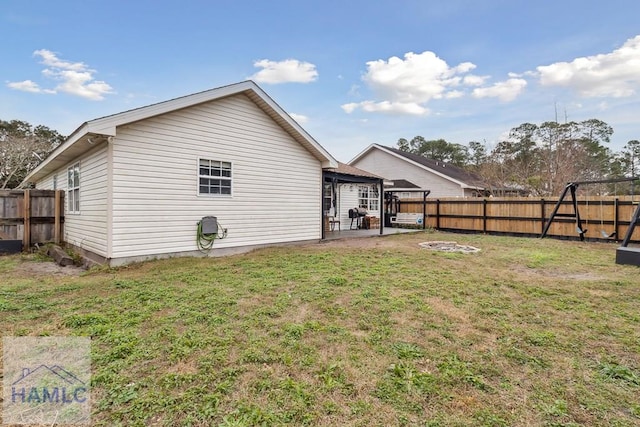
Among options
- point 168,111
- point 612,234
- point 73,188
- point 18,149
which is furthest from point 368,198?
point 18,149

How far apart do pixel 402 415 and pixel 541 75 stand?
1878 centimetres

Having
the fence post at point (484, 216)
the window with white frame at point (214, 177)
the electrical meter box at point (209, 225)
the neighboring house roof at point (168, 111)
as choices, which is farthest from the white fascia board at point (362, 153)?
the electrical meter box at point (209, 225)

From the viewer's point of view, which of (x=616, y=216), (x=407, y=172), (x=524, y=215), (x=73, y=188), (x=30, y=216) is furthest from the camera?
(x=407, y=172)

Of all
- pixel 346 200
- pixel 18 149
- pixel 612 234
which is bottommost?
pixel 612 234

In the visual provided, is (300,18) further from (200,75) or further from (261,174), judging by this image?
(261,174)

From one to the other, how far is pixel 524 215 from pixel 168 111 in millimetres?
13321

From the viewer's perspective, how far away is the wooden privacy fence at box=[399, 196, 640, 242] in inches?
408

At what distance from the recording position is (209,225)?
7504 mm

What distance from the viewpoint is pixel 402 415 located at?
77.0 inches

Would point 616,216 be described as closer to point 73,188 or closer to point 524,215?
point 524,215

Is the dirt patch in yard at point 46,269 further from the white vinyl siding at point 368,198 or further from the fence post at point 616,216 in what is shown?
the fence post at point 616,216

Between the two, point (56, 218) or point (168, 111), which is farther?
point (56, 218)

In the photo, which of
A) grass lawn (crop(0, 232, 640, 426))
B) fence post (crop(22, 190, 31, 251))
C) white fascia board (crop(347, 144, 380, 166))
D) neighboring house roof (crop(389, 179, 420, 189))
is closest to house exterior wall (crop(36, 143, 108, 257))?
fence post (crop(22, 190, 31, 251))

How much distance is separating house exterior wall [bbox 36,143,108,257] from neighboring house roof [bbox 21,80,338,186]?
336 millimetres
